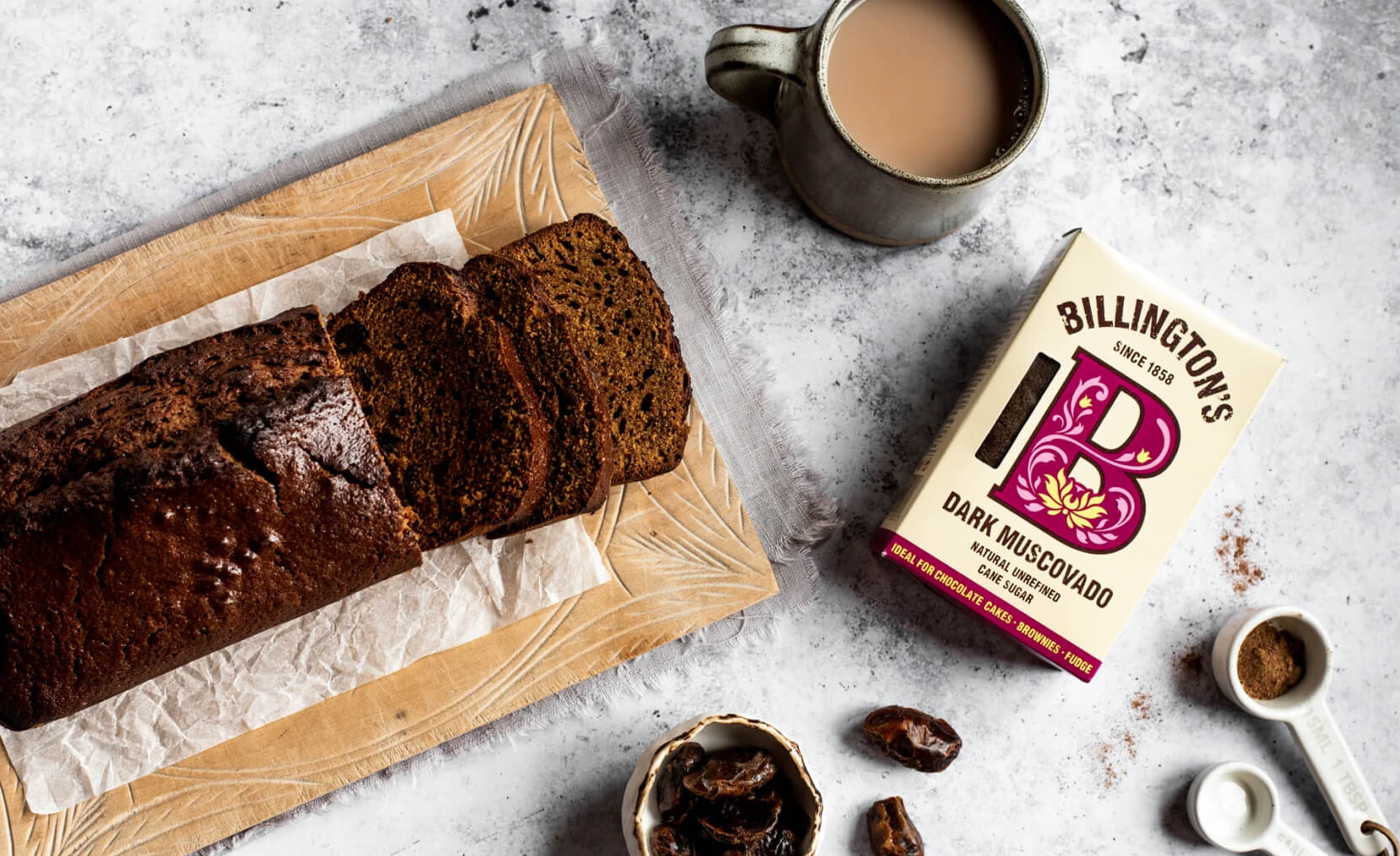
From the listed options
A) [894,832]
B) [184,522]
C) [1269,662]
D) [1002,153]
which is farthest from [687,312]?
[1269,662]

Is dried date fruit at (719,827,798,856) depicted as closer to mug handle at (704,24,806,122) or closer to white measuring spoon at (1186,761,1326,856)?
white measuring spoon at (1186,761,1326,856)

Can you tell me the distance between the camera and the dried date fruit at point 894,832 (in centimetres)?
217

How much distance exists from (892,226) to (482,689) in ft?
4.61

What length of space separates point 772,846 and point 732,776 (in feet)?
0.60

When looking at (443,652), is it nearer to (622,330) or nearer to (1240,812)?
(622,330)

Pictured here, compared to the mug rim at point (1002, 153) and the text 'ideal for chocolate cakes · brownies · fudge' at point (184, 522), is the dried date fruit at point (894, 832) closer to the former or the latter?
the text 'ideal for chocolate cakes · brownies · fudge' at point (184, 522)

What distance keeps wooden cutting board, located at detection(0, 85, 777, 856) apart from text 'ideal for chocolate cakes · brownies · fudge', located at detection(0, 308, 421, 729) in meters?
0.39

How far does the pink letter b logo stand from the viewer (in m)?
2.05

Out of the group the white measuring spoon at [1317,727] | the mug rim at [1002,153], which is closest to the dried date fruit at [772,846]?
the white measuring spoon at [1317,727]

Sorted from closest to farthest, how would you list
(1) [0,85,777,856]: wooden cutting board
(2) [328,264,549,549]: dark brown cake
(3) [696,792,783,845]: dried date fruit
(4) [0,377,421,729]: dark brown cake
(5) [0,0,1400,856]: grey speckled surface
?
(4) [0,377,421,729]: dark brown cake < (2) [328,264,549,549]: dark brown cake < (3) [696,792,783,845]: dried date fruit < (1) [0,85,777,856]: wooden cutting board < (5) [0,0,1400,856]: grey speckled surface

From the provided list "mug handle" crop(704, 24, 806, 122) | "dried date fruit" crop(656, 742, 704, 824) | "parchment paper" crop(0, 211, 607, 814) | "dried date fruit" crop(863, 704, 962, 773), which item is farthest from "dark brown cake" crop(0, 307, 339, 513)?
"dried date fruit" crop(863, 704, 962, 773)

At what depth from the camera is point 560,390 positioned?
1896 millimetres

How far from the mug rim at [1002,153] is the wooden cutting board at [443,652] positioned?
611 millimetres

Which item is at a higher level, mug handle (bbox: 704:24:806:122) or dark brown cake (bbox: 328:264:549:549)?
mug handle (bbox: 704:24:806:122)
